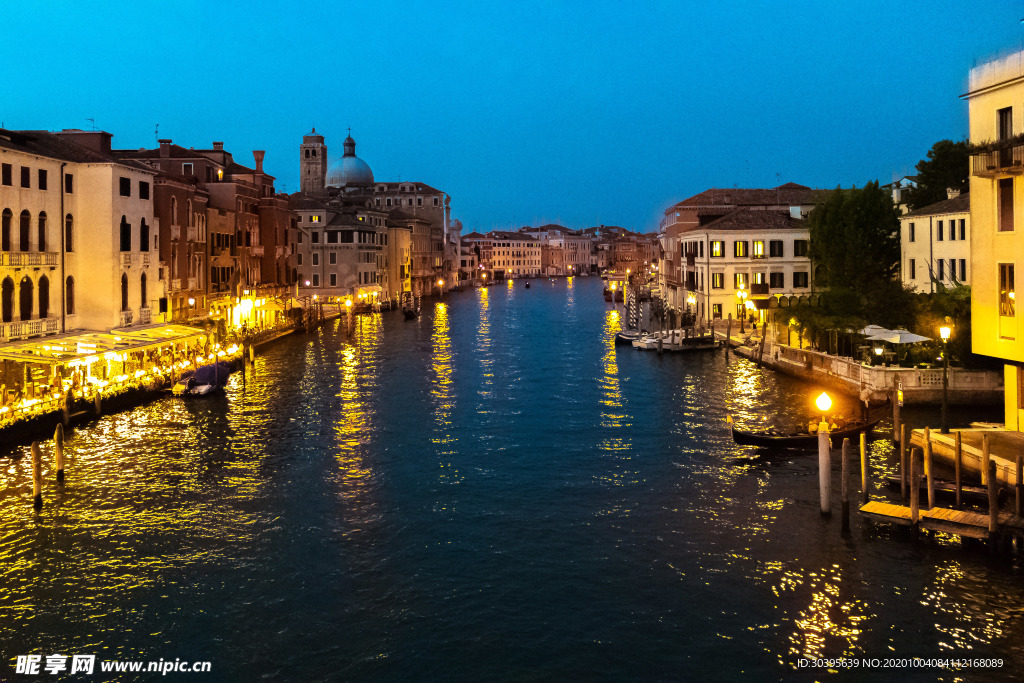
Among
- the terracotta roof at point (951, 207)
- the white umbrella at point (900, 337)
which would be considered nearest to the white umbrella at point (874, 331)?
the white umbrella at point (900, 337)

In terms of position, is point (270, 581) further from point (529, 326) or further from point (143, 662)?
point (529, 326)

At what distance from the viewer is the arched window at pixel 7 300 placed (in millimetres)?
32906

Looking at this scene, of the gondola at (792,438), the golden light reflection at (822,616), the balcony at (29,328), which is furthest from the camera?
the balcony at (29,328)

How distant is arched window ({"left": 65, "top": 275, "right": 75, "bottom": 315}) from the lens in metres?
38.0

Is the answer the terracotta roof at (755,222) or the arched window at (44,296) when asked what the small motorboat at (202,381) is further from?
the terracotta roof at (755,222)

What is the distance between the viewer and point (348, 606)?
1559 cm

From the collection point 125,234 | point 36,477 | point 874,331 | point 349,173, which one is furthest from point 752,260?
point 349,173

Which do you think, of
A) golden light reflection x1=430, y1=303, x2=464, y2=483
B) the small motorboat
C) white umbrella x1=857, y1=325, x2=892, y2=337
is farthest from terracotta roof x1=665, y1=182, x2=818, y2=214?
the small motorboat

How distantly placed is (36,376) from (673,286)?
183ft

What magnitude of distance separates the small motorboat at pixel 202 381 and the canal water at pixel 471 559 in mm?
4101

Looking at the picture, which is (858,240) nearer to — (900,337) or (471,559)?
(900,337)

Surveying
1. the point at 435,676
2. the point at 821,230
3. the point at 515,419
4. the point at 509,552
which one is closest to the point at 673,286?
the point at 821,230

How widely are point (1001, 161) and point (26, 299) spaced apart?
32.1m

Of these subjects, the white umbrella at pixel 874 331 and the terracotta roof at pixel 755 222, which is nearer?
the white umbrella at pixel 874 331
